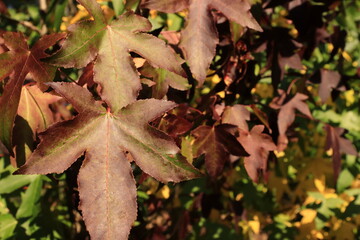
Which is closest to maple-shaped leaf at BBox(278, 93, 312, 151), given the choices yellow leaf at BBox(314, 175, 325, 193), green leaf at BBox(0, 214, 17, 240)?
yellow leaf at BBox(314, 175, 325, 193)

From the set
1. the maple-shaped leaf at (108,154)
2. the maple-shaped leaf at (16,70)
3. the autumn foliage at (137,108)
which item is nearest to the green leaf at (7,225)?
the autumn foliage at (137,108)

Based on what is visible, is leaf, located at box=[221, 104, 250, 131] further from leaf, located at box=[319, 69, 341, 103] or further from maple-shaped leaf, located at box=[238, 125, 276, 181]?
leaf, located at box=[319, 69, 341, 103]

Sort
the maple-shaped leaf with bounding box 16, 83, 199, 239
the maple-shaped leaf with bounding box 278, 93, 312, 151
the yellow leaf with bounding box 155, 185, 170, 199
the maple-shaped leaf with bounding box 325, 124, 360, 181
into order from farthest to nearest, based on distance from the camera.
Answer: the yellow leaf with bounding box 155, 185, 170, 199 → the maple-shaped leaf with bounding box 325, 124, 360, 181 → the maple-shaped leaf with bounding box 278, 93, 312, 151 → the maple-shaped leaf with bounding box 16, 83, 199, 239

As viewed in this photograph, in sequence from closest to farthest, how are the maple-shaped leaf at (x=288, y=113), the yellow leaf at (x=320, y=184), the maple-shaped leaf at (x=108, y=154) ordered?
the maple-shaped leaf at (x=108, y=154)
the maple-shaped leaf at (x=288, y=113)
the yellow leaf at (x=320, y=184)

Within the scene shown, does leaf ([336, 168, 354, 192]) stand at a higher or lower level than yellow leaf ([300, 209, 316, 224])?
higher

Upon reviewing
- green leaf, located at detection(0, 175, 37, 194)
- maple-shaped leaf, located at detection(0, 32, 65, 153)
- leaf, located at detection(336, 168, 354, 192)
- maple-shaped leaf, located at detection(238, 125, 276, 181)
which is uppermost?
maple-shaped leaf, located at detection(0, 32, 65, 153)

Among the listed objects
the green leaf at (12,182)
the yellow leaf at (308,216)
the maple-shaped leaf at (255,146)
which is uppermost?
the maple-shaped leaf at (255,146)

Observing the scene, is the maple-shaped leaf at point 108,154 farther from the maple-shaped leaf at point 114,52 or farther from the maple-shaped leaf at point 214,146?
the maple-shaped leaf at point 214,146
